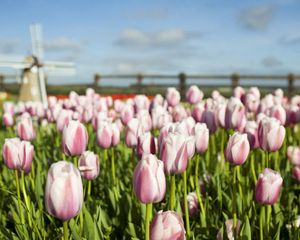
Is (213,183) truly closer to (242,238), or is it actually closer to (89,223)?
(242,238)

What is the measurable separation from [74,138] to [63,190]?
31.4 inches

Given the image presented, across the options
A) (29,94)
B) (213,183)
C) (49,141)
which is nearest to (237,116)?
(213,183)

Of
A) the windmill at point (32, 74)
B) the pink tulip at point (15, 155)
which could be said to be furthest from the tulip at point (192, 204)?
the windmill at point (32, 74)

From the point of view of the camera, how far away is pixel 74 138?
7.68 ft

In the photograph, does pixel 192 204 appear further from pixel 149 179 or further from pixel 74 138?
pixel 149 179

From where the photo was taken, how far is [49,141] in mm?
5668

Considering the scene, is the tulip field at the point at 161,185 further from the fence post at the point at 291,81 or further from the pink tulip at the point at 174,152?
the fence post at the point at 291,81

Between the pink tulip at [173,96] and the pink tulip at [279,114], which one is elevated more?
the pink tulip at [173,96]

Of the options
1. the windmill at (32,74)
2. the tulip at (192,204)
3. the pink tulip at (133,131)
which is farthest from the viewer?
the windmill at (32,74)

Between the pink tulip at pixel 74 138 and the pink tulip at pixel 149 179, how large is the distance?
761 mm

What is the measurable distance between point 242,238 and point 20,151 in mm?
1232

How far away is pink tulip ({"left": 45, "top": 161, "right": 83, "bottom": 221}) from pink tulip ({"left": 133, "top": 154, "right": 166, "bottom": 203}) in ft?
0.70

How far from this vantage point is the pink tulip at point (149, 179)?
1.63 meters

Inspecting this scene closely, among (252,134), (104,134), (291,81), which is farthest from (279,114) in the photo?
(291,81)
